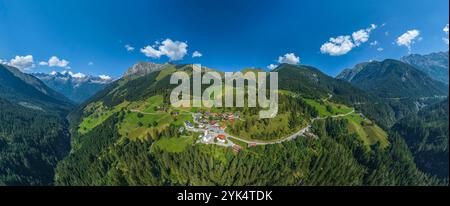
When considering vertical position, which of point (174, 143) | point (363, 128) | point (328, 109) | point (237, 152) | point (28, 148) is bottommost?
point (28, 148)

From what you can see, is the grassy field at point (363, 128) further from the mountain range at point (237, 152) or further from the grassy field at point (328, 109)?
the mountain range at point (237, 152)

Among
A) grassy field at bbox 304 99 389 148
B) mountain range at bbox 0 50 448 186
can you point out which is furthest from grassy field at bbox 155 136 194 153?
grassy field at bbox 304 99 389 148

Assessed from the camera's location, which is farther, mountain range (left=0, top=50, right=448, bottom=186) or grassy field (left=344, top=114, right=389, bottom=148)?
grassy field (left=344, top=114, right=389, bottom=148)

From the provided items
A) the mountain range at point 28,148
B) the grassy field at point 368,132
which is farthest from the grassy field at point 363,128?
the mountain range at point 28,148

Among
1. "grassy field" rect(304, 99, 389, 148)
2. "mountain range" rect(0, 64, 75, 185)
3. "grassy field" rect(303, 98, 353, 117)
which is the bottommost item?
"mountain range" rect(0, 64, 75, 185)

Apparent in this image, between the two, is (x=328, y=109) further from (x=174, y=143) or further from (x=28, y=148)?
(x=28, y=148)

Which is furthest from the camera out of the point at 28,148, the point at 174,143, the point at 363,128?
the point at 28,148

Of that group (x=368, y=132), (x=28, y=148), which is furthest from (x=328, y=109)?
(x=28, y=148)

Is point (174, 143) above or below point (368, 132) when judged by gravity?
below

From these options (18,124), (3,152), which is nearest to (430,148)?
(3,152)

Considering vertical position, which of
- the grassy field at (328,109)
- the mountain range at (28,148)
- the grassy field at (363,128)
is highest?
the grassy field at (328,109)

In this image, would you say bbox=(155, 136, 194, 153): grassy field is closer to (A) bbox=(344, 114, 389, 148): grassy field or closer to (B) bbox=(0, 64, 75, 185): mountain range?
(B) bbox=(0, 64, 75, 185): mountain range
